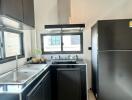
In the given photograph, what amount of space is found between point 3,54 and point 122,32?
2073 mm

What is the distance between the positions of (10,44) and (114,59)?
192cm

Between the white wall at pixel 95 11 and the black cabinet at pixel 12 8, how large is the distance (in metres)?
1.86

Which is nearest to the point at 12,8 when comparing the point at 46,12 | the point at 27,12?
the point at 27,12

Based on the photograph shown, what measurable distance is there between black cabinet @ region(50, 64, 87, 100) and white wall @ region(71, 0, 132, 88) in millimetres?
993

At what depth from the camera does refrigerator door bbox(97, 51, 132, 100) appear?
98.9 inches

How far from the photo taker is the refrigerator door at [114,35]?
246 centimetres

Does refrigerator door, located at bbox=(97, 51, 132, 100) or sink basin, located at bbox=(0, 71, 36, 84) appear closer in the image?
sink basin, located at bbox=(0, 71, 36, 84)

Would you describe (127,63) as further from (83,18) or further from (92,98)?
(83,18)

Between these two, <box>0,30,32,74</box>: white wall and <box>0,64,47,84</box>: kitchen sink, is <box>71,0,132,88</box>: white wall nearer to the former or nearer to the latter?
<box>0,30,32,74</box>: white wall

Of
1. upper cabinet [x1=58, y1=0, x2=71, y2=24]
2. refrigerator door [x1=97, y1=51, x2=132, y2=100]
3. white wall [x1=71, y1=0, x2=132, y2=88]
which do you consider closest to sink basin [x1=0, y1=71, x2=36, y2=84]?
refrigerator door [x1=97, y1=51, x2=132, y2=100]

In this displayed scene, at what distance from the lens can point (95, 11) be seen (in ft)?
11.3

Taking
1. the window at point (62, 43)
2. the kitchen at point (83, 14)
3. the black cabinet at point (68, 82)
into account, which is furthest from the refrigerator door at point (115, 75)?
the window at point (62, 43)

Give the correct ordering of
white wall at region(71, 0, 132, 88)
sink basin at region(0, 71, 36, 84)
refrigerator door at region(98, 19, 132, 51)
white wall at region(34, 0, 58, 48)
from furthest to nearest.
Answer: white wall at region(34, 0, 58, 48)
white wall at region(71, 0, 132, 88)
refrigerator door at region(98, 19, 132, 51)
sink basin at region(0, 71, 36, 84)

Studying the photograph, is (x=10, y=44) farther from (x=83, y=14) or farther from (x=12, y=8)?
(x=83, y=14)
